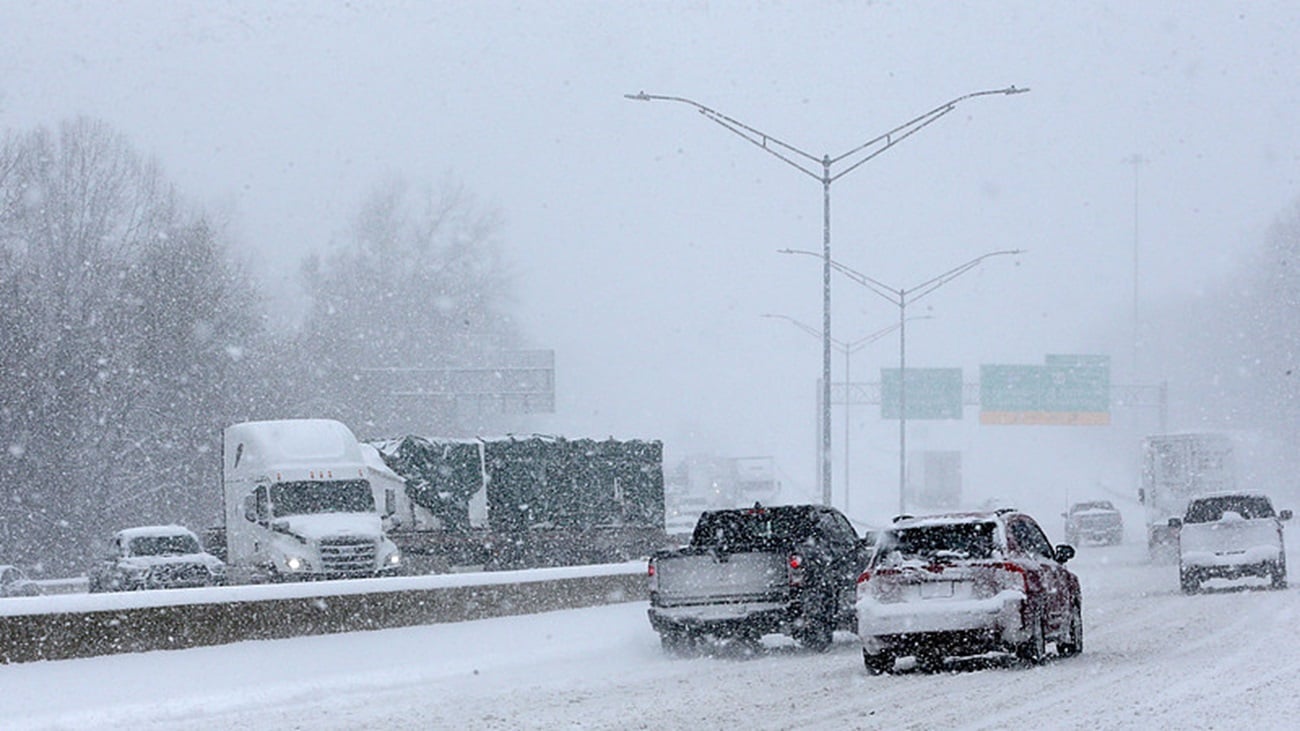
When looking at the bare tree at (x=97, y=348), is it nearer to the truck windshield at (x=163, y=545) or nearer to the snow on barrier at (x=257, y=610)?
the truck windshield at (x=163, y=545)

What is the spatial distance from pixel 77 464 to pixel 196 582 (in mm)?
23787

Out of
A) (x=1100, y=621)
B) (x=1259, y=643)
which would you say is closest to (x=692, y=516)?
(x=1100, y=621)

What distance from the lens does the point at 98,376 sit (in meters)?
61.7

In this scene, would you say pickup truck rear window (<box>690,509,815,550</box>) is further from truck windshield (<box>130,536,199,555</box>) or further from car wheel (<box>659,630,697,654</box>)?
truck windshield (<box>130,536,199,555</box>)

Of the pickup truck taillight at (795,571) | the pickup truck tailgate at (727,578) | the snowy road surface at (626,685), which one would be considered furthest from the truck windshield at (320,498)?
the pickup truck taillight at (795,571)

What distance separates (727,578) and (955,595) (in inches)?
159

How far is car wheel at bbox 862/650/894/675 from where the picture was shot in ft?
61.4

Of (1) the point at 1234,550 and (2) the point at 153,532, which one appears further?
(2) the point at 153,532

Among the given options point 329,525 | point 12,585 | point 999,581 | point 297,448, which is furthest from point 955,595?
point 12,585

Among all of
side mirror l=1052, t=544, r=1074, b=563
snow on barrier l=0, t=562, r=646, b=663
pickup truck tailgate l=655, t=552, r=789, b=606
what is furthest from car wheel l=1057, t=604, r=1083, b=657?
snow on barrier l=0, t=562, r=646, b=663

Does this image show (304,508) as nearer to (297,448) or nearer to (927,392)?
(297,448)

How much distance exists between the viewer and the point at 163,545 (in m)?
39.1

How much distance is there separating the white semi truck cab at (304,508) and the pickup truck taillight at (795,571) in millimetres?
16632

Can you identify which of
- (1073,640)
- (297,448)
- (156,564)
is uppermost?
(297,448)
